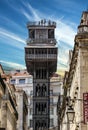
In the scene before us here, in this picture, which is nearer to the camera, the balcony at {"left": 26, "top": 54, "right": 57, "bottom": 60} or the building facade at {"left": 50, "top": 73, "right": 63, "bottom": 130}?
the balcony at {"left": 26, "top": 54, "right": 57, "bottom": 60}

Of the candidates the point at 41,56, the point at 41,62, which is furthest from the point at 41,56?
the point at 41,62

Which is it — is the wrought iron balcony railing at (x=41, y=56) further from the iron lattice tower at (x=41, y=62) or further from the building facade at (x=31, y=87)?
the building facade at (x=31, y=87)

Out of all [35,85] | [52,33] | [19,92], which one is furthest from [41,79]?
[19,92]

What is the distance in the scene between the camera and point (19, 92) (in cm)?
10481

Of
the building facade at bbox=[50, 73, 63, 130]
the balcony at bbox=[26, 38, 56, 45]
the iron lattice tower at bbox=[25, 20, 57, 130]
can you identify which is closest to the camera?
the iron lattice tower at bbox=[25, 20, 57, 130]

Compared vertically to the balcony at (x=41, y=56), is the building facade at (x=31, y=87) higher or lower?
lower

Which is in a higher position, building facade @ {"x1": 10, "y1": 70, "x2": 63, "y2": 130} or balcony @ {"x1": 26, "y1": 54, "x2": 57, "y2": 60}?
balcony @ {"x1": 26, "y1": 54, "x2": 57, "y2": 60}

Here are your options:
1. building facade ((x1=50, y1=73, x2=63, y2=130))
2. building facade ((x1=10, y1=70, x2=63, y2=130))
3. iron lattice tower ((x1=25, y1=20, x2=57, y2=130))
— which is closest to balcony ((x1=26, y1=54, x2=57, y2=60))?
iron lattice tower ((x1=25, y1=20, x2=57, y2=130))

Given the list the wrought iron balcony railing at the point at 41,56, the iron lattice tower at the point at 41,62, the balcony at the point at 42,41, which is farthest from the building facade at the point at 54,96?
the balcony at the point at 42,41

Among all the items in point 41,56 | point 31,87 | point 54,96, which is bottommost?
point 54,96

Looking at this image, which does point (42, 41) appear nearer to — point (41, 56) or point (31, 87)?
point (41, 56)

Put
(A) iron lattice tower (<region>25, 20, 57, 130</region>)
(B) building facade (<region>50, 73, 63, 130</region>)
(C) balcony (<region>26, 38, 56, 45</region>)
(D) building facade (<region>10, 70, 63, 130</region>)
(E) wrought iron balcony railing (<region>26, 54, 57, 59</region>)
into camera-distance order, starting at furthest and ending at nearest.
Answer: (D) building facade (<region>10, 70, 63, 130</region>)
(C) balcony (<region>26, 38, 56, 45</region>)
(B) building facade (<region>50, 73, 63, 130</region>)
(E) wrought iron balcony railing (<region>26, 54, 57, 59</region>)
(A) iron lattice tower (<region>25, 20, 57, 130</region>)

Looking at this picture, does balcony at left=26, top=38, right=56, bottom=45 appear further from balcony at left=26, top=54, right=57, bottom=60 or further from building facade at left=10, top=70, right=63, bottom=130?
building facade at left=10, top=70, right=63, bottom=130

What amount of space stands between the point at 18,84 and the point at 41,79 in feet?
43.8
